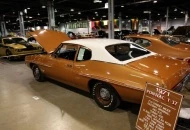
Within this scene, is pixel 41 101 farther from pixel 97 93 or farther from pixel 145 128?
pixel 145 128

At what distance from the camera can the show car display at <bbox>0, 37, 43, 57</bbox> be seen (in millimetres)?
9492

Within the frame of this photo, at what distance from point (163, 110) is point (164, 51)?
408cm

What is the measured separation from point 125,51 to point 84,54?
3.16 feet

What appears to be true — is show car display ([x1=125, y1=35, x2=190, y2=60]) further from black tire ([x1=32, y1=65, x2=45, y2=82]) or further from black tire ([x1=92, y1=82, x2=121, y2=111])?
black tire ([x1=32, y1=65, x2=45, y2=82])

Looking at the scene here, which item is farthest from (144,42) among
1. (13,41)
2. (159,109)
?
(13,41)

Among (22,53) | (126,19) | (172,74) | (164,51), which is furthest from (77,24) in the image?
(172,74)

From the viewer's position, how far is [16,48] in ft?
30.7

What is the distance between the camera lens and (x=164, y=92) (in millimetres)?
2279

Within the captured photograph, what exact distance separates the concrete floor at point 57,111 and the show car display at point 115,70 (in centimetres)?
34

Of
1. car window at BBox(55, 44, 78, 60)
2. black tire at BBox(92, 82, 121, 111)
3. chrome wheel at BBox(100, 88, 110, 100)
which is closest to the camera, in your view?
black tire at BBox(92, 82, 121, 111)

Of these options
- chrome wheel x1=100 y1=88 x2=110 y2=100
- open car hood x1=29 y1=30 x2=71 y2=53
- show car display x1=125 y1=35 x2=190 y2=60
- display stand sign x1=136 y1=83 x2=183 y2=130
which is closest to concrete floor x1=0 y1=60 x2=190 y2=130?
chrome wheel x1=100 y1=88 x2=110 y2=100

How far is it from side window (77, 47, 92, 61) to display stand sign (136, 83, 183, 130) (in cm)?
173

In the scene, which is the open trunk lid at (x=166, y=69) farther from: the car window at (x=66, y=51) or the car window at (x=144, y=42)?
the car window at (x=144, y=42)

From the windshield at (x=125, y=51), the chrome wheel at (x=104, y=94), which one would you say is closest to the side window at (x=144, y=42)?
the windshield at (x=125, y=51)
